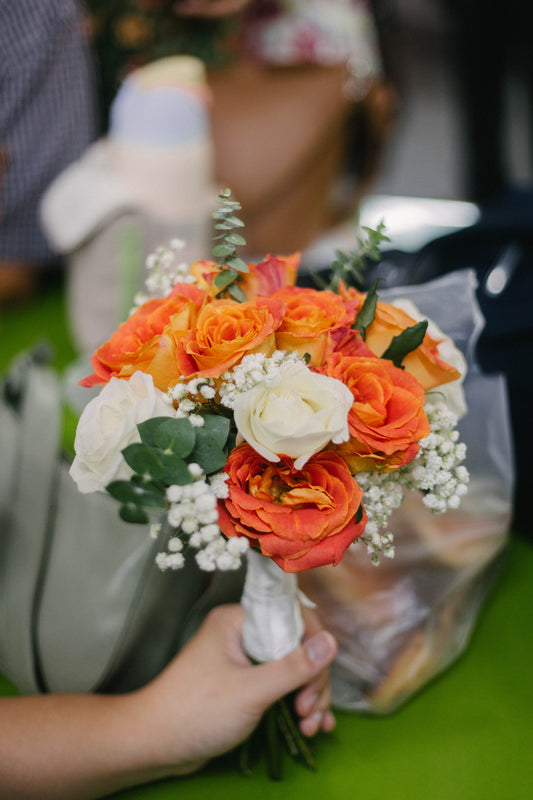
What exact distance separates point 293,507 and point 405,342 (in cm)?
16

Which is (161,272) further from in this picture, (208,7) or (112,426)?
(208,7)

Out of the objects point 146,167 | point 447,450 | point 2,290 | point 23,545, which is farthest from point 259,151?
point 447,450

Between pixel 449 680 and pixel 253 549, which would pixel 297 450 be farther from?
pixel 449 680

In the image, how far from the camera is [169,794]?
27.6 inches

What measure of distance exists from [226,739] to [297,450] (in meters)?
0.34

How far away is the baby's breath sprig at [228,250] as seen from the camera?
0.54 meters

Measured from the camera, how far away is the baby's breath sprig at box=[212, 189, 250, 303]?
541 mm

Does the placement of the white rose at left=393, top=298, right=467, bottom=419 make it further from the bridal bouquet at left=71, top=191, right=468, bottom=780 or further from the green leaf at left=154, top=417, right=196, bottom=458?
the green leaf at left=154, top=417, right=196, bottom=458

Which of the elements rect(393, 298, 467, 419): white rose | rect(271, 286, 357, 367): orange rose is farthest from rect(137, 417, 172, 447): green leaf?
rect(393, 298, 467, 419): white rose

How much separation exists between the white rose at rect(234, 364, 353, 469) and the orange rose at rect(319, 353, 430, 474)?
2cm

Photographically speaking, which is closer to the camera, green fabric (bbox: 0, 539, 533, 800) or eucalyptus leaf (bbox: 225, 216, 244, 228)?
eucalyptus leaf (bbox: 225, 216, 244, 228)

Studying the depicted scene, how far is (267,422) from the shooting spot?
1.47 ft

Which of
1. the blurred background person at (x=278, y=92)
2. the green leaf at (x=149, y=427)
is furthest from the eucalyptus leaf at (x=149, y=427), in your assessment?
the blurred background person at (x=278, y=92)

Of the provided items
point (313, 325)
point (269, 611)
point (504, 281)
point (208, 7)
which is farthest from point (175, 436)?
point (208, 7)
